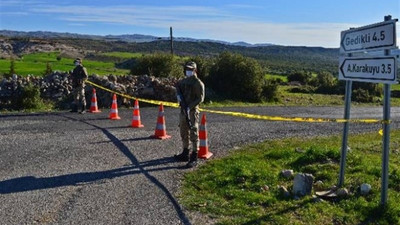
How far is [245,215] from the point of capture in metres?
6.39

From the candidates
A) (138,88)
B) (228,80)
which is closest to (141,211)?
(138,88)

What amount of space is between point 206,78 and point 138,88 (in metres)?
7.58

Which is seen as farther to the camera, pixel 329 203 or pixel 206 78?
pixel 206 78

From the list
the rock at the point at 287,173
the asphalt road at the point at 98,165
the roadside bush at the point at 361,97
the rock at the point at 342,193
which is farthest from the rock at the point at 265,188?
the roadside bush at the point at 361,97

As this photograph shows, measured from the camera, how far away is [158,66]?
2548cm

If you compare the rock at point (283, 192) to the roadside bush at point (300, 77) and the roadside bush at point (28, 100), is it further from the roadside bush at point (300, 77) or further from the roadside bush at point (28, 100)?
the roadside bush at point (300, 77)

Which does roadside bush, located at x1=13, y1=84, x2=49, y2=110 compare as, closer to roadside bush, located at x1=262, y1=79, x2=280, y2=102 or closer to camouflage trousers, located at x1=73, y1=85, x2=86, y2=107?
camouflage trousers, located at x1=73, y1=85, x2=86, y2=107

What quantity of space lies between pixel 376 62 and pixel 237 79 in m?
20.1

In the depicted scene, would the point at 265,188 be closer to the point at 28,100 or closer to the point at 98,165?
the point at 98,165

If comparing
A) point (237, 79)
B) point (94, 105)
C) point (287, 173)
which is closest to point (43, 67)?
point (237, 79)

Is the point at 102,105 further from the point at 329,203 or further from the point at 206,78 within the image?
the point at 329,203

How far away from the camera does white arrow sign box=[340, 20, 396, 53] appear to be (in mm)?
6137

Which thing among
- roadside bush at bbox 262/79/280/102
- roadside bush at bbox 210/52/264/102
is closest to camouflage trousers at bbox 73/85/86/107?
roadside bush at bbox 210/52/264/102

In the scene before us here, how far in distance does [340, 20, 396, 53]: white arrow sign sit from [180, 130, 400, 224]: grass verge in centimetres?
227
